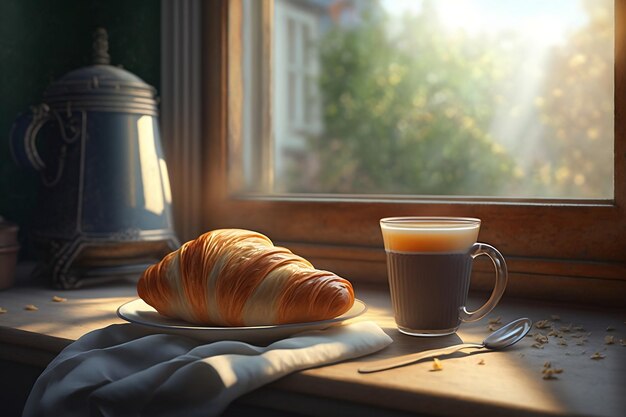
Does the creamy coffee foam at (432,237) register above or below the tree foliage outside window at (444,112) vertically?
below

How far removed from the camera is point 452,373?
636mm

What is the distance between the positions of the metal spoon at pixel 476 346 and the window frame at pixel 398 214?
0.28 m

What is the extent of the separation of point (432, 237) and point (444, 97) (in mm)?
6355

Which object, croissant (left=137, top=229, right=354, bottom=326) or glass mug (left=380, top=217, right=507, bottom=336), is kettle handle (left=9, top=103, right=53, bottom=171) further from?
glass mug (left=380, top=217, right=507, bottom=336)

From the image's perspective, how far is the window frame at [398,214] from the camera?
3.28 feet

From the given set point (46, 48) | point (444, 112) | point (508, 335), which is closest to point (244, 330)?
point (508, 335)

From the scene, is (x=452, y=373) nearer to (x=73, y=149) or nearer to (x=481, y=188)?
(x=73, y=149)

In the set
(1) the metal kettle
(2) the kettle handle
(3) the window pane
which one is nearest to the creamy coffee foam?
(1) the metal kettle

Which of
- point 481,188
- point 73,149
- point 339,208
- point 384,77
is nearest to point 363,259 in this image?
point 339,208

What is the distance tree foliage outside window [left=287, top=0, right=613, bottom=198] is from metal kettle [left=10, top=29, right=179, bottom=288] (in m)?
4.66

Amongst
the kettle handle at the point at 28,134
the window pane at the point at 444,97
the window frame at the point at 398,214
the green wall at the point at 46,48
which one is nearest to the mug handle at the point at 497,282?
the window frame at the point at 398,214

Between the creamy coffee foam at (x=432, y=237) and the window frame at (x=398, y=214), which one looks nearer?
the creamy coffee foam at (x=432, y=237)

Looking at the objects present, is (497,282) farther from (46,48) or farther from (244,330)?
(46,48)

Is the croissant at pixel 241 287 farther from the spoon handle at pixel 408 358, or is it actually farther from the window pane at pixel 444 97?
the window pane at pixel 444 97
